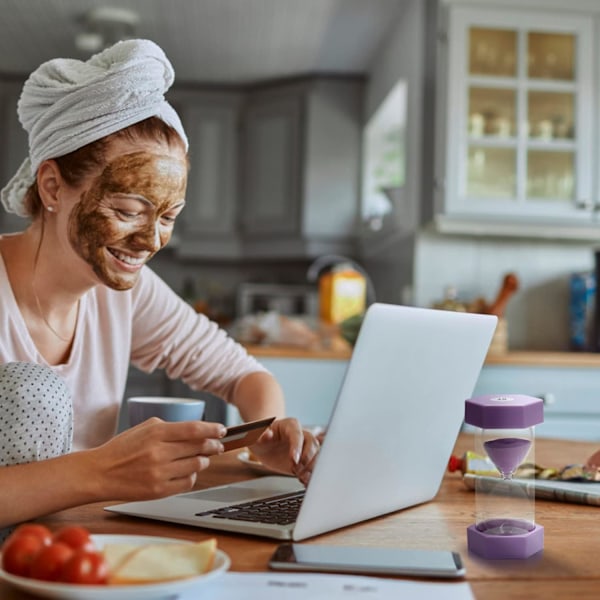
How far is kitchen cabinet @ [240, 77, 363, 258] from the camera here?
14.6 feet

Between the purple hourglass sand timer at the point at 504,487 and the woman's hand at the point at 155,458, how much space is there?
25cm

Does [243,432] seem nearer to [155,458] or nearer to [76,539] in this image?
[155,458]

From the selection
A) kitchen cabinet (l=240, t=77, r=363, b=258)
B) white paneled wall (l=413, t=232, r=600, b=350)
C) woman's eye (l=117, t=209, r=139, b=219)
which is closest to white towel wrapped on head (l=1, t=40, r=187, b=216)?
woman's eye (l=117, t=209, r=139, b=219)

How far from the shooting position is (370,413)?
0.82 metres

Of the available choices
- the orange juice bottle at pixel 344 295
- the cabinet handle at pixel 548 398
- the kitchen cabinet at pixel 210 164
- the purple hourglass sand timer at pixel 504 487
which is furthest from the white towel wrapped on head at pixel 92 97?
the kitchen cabinet at pixel 210 164

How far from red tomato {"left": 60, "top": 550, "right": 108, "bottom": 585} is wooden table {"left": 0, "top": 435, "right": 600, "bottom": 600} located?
0.31ft

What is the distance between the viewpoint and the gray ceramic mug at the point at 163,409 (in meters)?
1.21

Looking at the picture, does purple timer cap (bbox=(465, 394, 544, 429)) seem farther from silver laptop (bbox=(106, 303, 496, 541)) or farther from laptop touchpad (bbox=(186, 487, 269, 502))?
laptop touchpad (bbox=(186, 487, 269, 502))

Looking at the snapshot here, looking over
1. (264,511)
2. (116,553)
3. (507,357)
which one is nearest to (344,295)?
(507,357)

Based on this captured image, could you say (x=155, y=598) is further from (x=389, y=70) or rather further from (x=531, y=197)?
(x=389, y=70)

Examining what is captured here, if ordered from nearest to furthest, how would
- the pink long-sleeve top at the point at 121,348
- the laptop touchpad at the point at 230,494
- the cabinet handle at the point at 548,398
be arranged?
the laptop touchpad at the point at 230,494 → the pink long-sleeve top at the point at 121,348 → the cabinet handle at the point at 548,398

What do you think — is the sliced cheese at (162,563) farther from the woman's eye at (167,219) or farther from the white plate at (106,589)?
the woman's eye at (167,219)

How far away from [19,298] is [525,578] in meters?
0.86

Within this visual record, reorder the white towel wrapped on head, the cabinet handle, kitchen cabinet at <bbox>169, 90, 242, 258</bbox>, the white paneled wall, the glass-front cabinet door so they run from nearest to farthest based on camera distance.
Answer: the white towel wrapped on head < the cabinet handle < the glass-front cabinet door < the white paneled wall < kitchen cabinet at <bbox>169, 90, 242, 258</bbox>
